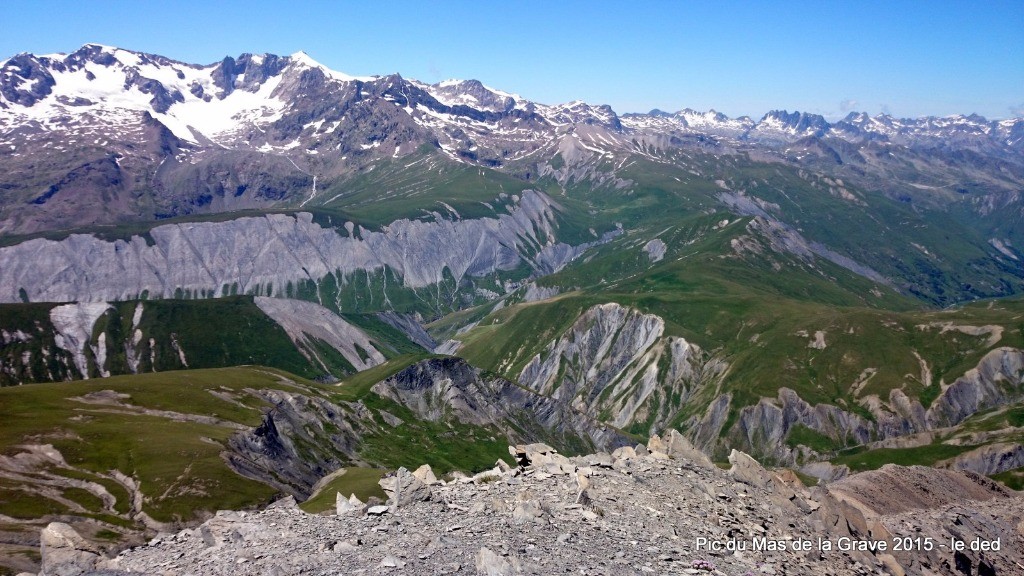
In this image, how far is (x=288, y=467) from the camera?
15200cm

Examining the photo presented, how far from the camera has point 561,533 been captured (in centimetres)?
3991

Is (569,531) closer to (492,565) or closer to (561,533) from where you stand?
(561,533)

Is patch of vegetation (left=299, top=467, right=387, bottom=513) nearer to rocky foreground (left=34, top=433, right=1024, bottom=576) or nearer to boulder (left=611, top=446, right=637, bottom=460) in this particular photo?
rocky foreground (left=34, top=433, right=1024, bottom=576)

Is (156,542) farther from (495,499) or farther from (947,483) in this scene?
(947,483)

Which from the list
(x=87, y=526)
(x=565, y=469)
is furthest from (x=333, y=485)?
(x=565, y=469)

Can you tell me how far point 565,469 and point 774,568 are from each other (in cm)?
1735

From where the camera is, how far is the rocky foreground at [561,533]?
3659cm

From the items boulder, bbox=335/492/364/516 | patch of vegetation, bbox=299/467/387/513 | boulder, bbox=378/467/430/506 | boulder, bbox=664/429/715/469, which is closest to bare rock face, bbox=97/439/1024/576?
boulder, bbox=378/467/430/506

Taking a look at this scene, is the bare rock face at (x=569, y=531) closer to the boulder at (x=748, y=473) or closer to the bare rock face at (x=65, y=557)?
the boulder at (x=748, y=473)

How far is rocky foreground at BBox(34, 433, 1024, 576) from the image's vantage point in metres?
36.6

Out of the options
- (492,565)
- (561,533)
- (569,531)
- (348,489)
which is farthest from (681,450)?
(348,489)

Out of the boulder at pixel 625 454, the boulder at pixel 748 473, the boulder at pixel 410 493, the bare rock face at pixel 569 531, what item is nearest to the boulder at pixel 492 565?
the bare rock face at pixel 569 531

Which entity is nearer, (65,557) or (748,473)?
(65,557)

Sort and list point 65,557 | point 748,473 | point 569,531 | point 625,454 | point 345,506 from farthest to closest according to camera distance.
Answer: point 625,454 < point 748,473 < point 345,506 < point 65,557 < point 569,531
